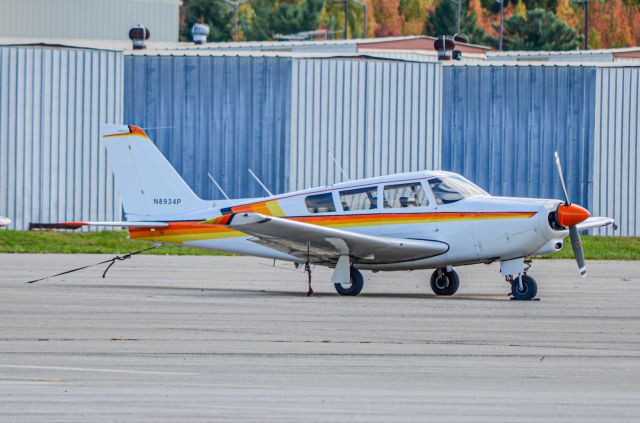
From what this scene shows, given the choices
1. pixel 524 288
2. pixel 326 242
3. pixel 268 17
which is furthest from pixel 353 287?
pixel 268 17

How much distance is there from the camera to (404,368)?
1055 cm

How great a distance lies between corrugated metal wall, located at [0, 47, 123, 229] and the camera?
30688 mm

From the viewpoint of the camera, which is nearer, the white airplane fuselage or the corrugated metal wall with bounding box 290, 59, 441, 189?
the white airplane fuselage

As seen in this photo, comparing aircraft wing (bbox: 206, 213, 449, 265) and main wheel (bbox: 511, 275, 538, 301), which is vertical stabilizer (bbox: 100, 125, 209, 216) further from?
main wheel (bbox: 511, 275, 538, 301)

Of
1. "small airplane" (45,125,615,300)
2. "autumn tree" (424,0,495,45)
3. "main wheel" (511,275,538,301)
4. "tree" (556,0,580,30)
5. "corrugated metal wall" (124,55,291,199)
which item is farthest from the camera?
"tree" (556,0,580,30)

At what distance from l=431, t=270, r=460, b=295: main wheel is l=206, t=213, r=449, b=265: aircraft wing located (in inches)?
27.9

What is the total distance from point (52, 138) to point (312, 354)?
20.7 metres

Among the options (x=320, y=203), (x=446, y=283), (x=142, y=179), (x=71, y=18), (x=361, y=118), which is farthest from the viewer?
(x=71, y=18)

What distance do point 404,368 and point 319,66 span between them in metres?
21.8

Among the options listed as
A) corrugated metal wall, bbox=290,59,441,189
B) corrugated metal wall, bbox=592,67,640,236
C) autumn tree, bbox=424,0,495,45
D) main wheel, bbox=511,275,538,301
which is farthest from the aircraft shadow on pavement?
autumn tree, bbox=424,0,495,45

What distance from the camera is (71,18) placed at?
56.7 meters

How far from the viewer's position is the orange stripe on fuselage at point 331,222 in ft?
57.3

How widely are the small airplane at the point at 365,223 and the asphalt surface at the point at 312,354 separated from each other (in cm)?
53

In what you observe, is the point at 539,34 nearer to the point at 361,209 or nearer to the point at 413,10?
the point at 413,10
